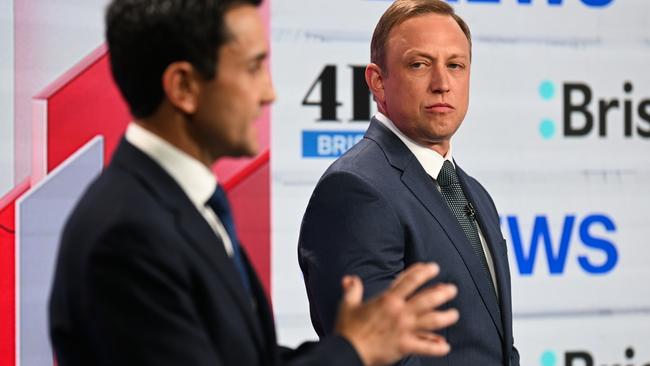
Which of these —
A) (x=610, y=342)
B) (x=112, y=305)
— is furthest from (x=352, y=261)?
(x=610, y=342)

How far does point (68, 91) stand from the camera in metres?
3.41

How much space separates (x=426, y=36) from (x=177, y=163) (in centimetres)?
121

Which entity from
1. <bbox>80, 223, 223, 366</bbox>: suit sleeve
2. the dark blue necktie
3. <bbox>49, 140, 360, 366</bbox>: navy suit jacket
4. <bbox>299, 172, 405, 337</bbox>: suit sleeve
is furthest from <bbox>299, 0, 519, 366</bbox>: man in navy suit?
<bbox>80, 223, 223, 366</bbox>: suit sleeve

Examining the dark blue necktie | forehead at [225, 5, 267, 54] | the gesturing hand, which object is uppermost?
forehead at [225, 5, 267, 54]

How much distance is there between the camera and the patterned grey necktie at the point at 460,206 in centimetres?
239

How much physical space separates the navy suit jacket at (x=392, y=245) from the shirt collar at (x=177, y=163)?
31.3 inches

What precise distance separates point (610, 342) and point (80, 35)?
8.02 feet

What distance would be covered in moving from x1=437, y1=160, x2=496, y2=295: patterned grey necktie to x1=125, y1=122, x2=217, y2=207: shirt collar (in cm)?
107

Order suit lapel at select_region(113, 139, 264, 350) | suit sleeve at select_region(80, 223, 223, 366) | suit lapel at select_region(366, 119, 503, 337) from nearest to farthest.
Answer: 1. suit sleeve at select_region(80, 223, 223, 366)
2. suit lapel at select_region(113, 139, 264, 350)
3. suit lapel at select_region(366, 119, 503, 337)

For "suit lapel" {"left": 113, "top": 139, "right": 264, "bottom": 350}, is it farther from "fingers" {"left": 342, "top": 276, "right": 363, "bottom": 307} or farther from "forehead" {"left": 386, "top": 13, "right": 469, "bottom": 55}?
"forehead" {"left": 386, "top": 13, "right": 469, "bottom": 55}

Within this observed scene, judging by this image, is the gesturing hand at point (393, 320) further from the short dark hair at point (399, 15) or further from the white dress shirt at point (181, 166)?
the short dark hair at point (399, 15)

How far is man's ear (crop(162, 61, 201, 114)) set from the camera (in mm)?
1403

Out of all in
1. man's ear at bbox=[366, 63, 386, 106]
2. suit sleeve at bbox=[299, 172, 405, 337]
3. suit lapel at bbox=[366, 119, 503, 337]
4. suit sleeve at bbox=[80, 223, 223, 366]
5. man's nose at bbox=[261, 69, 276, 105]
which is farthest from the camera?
man's ear at bbox=[366, 63, 386, 106]

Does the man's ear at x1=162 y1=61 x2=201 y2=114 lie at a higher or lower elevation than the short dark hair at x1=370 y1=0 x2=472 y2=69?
lower
